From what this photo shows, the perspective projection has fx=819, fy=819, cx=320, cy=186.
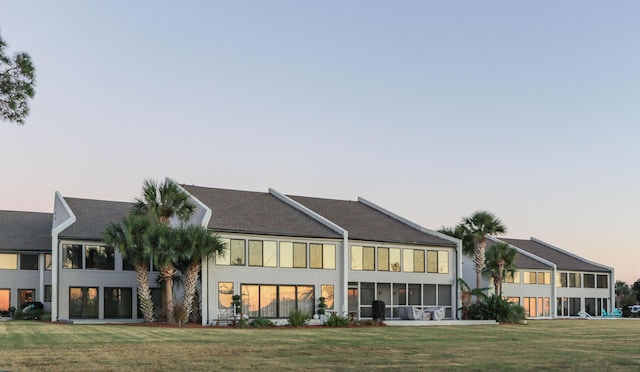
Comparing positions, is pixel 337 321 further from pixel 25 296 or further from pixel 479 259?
pixel 25 296

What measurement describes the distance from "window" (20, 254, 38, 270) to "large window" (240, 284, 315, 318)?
56.3 feet

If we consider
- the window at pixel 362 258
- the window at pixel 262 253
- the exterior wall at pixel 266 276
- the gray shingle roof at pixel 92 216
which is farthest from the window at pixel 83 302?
the window at pixel 362 258

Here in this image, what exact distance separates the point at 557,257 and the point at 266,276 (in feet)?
124

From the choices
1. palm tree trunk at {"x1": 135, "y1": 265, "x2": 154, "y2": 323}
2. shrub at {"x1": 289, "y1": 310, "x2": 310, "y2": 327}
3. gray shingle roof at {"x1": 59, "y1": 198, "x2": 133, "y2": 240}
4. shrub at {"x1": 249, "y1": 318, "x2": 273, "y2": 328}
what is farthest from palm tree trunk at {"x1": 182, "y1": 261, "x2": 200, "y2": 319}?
gray shingle roof at {"x1": 59, "y1": 198, "x2": 133, "y2": 240}

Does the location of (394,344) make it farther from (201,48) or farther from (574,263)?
(574,263)

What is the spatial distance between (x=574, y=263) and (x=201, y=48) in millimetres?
48759

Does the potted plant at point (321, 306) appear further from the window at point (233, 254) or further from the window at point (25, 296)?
the window at point (25, 296)

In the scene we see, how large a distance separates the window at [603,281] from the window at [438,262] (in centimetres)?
2865

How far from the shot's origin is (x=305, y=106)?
4056cm

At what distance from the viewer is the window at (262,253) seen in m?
43.9

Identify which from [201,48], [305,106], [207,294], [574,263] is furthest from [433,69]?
[574,263]

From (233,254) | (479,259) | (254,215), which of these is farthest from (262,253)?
(479,259)

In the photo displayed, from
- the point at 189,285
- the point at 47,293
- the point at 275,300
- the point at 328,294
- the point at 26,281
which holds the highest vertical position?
the point at 189,285

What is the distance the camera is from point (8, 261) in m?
52.4
